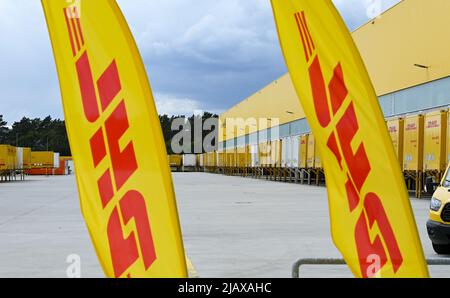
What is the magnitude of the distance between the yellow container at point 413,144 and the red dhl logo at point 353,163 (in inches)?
921

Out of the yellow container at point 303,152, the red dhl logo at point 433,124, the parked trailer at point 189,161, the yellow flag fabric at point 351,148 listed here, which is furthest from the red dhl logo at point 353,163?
the parked trailer at point 189,161

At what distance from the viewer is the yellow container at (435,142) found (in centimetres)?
2514

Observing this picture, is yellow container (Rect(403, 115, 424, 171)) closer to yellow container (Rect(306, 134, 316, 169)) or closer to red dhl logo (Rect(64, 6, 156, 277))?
yellow container (Rect(306, 134, 316, 169))

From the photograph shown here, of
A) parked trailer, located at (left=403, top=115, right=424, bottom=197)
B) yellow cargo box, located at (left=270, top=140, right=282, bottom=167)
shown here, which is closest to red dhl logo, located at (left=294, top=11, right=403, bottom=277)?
parked trailer, located at (left=403, top=115, right=424, bottom=197)

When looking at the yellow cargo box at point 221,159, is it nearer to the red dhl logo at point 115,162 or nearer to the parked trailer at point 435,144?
the parked trailer at point 435,144

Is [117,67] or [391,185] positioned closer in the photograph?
[117,67]

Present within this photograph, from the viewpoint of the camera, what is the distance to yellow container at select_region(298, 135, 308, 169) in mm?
44406

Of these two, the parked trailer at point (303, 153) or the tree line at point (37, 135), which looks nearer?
the parked trailer at point (303, 153)

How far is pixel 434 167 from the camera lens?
2547cm

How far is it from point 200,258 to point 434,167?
1737cm

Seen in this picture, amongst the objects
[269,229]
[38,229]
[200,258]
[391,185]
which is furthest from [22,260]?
[391,185]
